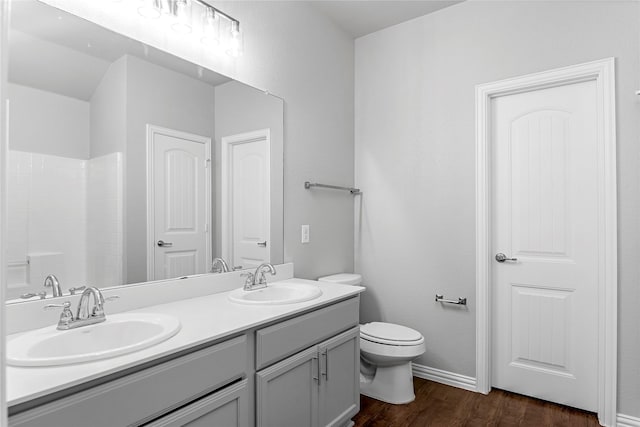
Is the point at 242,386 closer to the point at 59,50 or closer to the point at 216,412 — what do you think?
the point at 216,412

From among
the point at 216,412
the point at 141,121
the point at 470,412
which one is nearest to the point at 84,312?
the point at 216,412

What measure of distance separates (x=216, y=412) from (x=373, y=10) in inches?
106

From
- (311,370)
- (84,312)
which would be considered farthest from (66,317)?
(311,370)

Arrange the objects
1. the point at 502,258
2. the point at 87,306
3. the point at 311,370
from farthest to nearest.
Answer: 1. the point at 502,258
2. the point at 311,370
3. the point at 87,306

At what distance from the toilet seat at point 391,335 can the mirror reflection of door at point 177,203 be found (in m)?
1.17

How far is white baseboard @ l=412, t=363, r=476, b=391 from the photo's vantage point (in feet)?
8.38

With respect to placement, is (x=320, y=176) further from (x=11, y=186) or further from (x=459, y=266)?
(x=11, y=186)

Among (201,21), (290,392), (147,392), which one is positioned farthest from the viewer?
(201,21)

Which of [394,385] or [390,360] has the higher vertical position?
[390,360]

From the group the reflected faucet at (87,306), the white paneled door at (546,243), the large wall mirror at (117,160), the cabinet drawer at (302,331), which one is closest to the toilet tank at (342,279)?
the cabinet drawer at (302,331)

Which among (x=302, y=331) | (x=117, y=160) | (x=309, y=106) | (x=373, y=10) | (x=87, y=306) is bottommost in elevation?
(x=302, y=331)

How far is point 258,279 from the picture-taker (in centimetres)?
205

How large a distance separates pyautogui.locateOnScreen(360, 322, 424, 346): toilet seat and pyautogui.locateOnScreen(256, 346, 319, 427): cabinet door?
0.71 meters

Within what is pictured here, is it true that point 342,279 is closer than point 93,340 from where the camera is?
No
